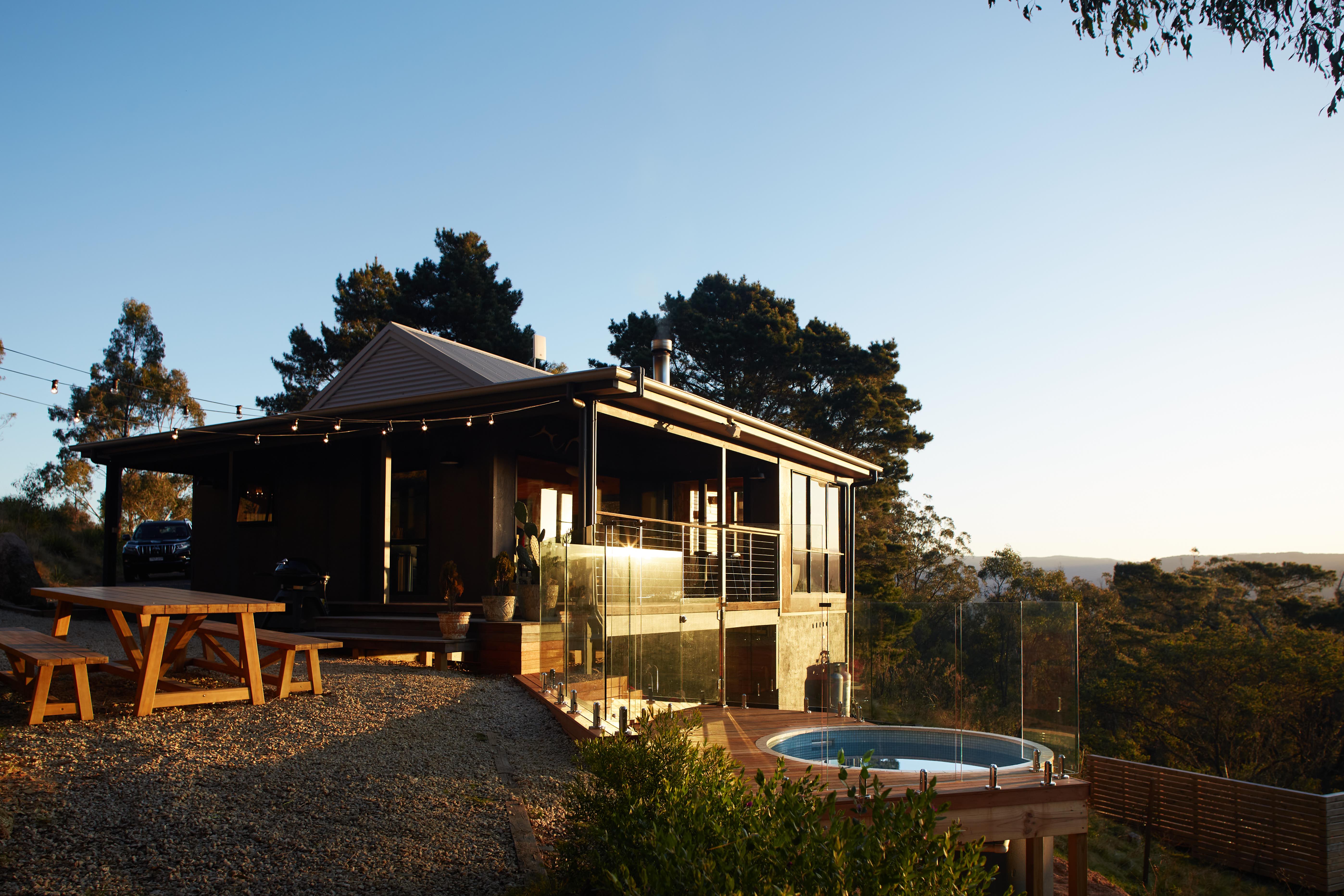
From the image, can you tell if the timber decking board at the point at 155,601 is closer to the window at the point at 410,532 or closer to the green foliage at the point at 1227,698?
the window at the point at 410,532

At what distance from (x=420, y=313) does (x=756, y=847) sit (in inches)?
1215

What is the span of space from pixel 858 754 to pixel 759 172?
11035mm

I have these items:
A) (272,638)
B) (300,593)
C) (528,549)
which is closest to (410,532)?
(300,593)

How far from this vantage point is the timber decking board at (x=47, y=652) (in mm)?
5129

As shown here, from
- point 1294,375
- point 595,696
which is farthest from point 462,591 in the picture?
point 1294,375

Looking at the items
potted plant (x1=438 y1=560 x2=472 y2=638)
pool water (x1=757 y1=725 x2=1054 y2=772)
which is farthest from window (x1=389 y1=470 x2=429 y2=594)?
pool water (x1=757 y1=725 x2=1054 y2=772)

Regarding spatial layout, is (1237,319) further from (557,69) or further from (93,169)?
(93,169)

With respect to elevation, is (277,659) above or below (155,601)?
below

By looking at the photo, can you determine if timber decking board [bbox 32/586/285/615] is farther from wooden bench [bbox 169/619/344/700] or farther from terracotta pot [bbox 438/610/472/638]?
terracotta pot [bbox 438/610/472/638]

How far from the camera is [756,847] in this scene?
2.67 m

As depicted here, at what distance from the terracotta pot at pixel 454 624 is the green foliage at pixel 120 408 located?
25.7 meters

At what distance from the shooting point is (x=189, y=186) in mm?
16484

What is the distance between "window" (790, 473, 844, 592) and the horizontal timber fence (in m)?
5.46

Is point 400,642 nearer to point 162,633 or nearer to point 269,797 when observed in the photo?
point 162,633
